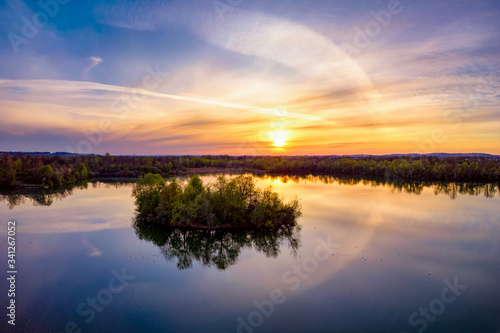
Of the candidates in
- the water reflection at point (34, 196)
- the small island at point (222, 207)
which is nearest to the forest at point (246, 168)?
the water reflection at point (34, 196)

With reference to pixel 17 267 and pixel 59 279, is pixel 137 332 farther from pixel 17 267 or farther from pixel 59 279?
pixel 17 267

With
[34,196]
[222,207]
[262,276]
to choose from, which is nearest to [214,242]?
[222,207]

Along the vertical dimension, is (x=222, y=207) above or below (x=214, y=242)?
above

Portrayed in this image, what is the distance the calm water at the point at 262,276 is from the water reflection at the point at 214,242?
151mm

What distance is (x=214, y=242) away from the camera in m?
22.6

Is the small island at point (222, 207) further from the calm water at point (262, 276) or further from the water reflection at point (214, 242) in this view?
the calm water at point (262, 276)

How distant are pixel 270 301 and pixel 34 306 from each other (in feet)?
35.4

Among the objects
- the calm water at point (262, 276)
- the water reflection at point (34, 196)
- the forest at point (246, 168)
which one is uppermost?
the forest at point (246, 168)

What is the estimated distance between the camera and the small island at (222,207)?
25062 mm

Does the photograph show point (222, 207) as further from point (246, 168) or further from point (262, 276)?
point (246, 168)

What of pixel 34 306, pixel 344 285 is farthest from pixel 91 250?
pixel 344 285

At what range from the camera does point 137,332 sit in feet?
37.2

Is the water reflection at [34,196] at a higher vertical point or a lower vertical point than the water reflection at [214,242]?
higher

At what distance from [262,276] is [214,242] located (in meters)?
6.91
